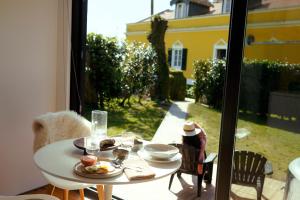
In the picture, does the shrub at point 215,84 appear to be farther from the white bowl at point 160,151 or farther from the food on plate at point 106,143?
the food on plate at point 106,143

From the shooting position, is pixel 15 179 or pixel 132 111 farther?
pixel 132 111

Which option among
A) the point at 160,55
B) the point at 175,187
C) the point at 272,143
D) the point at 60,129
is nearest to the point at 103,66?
the point at 160,55

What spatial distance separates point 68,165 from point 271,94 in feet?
4.10

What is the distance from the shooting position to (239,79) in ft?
5.82

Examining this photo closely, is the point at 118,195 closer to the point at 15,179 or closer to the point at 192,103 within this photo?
the point at 15,179

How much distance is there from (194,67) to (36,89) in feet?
5.05

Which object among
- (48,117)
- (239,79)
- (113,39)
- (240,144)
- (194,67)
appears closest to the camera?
(239,79)

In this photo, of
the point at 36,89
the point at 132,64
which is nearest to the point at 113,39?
the point at 132,64

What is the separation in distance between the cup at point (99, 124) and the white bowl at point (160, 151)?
11.1 inches

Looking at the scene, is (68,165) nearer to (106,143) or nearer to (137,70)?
(106,143)

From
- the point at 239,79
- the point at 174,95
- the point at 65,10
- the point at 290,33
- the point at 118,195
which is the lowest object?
the point at 118,195

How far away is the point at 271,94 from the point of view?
1.75m

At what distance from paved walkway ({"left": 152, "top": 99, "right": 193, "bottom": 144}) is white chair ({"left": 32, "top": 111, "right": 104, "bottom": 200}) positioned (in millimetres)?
1094

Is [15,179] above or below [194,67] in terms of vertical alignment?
below
